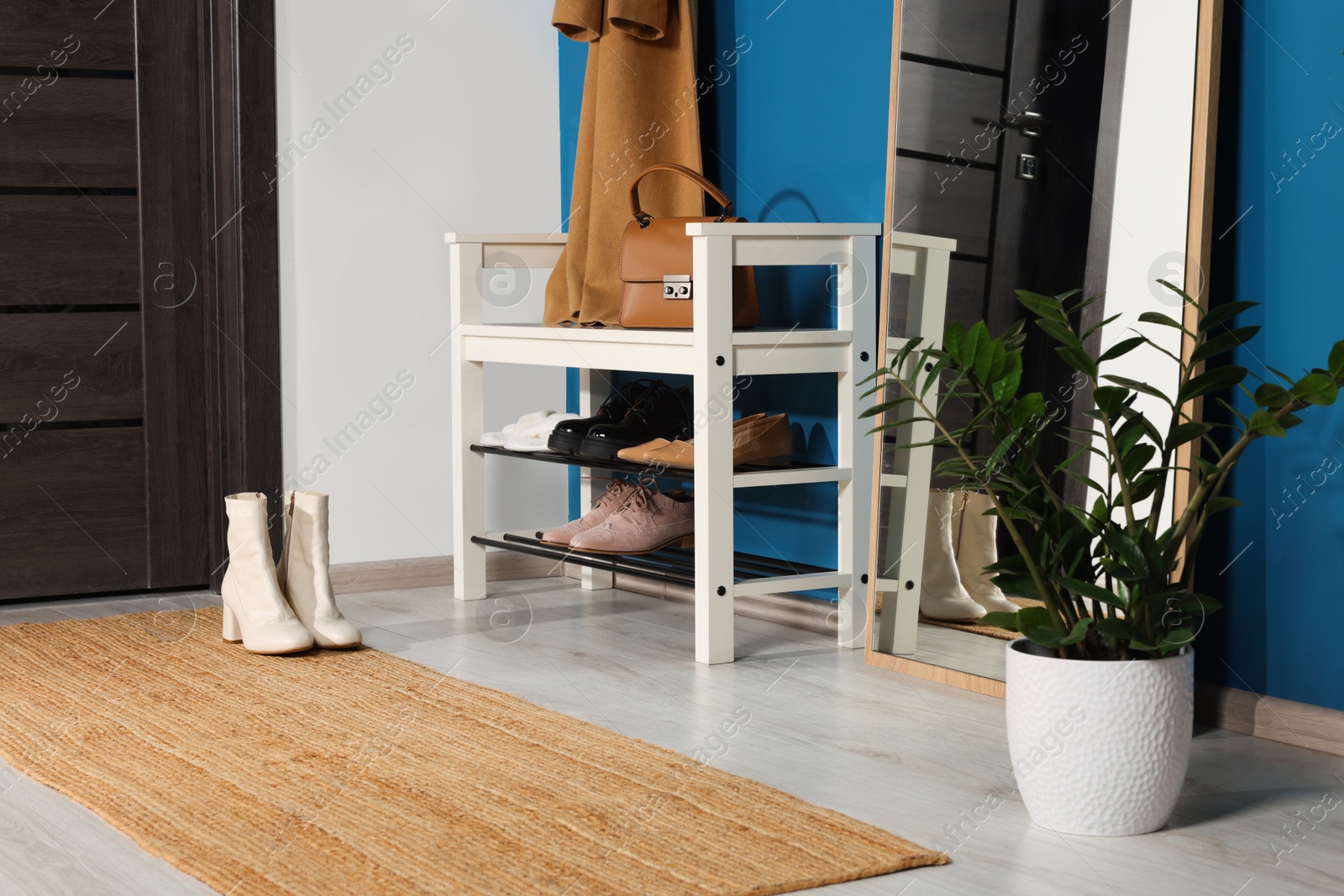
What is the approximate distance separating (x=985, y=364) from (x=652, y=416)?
3.97ft

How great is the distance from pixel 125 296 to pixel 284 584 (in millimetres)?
866

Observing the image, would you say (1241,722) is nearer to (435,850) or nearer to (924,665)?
(924,665)

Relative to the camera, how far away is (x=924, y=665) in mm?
2285

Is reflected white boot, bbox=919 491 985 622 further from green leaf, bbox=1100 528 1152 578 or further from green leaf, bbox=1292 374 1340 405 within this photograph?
green leaf, bbox=1292 374 1340 405

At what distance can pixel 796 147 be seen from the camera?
8.95ft

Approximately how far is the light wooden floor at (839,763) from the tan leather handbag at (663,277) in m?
0.58

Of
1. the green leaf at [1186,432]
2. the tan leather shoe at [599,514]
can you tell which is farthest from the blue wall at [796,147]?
the green leaf at [1186,432]

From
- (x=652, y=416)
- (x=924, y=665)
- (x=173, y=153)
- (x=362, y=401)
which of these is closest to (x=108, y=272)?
(x=173, y=153)

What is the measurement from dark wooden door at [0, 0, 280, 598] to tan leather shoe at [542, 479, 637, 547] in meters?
0.66

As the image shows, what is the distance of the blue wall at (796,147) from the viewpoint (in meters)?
2.58

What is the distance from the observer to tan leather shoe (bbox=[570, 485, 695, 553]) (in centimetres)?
269

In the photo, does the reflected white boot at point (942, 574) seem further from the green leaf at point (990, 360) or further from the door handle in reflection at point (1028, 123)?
the green leaf at point (990, 360)

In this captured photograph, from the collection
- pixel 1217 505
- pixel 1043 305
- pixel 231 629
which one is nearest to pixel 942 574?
pixel 1217 505

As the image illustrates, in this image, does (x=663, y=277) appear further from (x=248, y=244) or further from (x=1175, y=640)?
(x=1175, y=640)
